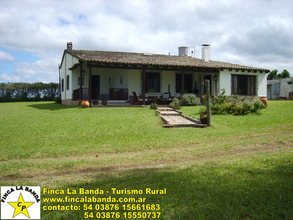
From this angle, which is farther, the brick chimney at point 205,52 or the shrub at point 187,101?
the brick chimney at point 205,52

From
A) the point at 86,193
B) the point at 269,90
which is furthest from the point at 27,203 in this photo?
the point at 269,90

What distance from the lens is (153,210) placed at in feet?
10.0

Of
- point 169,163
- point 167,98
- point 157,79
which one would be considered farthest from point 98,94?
point 169,163

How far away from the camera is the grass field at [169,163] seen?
125 inches

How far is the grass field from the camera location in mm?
3174

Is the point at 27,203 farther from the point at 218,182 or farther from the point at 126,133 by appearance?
the point at 126,133

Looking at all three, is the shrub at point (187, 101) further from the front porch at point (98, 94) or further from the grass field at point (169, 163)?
the grass field at point (169, 163)

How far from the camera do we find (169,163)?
5.38 meters

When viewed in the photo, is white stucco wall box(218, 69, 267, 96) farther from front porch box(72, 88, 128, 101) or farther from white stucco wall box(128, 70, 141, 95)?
front porch box(72, 88, 128, 101)

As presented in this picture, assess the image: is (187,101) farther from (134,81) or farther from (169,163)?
(169,163)

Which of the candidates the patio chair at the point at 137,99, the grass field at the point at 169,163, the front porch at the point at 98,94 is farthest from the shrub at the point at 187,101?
the grass field at the point at 169,163

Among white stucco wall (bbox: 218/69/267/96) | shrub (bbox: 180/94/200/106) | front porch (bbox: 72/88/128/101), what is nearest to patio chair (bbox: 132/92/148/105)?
front porch (bbox: 72/88/128/101)

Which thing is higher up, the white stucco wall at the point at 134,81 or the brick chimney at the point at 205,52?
the brick chimney at the point at 205,52

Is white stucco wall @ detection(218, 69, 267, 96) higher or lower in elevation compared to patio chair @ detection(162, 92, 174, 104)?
higher
